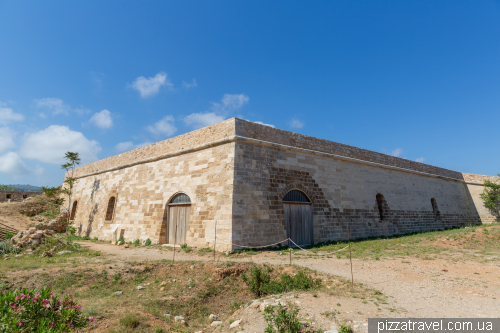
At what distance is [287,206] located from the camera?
32.2ft

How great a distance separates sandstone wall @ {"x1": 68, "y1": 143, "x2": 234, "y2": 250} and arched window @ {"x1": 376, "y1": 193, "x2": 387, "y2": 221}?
8933 millimetres

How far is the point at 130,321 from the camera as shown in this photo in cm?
387

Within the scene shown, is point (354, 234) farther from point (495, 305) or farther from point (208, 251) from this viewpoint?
point (495, 305)

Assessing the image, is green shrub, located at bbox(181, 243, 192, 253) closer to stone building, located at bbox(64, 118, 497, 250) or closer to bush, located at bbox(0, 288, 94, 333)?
stone building, located at bbox(64, 118, 497, 250)

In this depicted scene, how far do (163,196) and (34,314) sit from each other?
8.13 m

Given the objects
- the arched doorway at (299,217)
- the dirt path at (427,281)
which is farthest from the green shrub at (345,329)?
the arched doorway at (299,217)

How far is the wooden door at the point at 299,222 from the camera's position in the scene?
31.9 ft

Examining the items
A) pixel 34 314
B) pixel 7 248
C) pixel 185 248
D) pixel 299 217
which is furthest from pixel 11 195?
pixel 34 314

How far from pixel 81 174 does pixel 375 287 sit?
19190 mm

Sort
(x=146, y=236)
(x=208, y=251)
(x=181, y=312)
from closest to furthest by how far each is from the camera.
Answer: (x=181, y=312) < (x=208, y=251) < (x=146, y=236)

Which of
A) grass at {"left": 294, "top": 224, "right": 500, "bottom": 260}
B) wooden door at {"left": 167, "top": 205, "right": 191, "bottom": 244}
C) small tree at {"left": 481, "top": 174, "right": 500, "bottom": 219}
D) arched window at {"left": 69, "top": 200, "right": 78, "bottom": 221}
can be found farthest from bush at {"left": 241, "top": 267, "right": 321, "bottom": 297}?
small tree at {"left": 481, "top": 174, "right": 500, "bottom": 219}

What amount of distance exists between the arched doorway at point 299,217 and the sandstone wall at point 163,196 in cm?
249

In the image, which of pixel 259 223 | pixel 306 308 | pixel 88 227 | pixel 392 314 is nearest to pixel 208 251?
pixel 259 223

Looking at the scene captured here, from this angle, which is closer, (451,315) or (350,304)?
(451,315)
